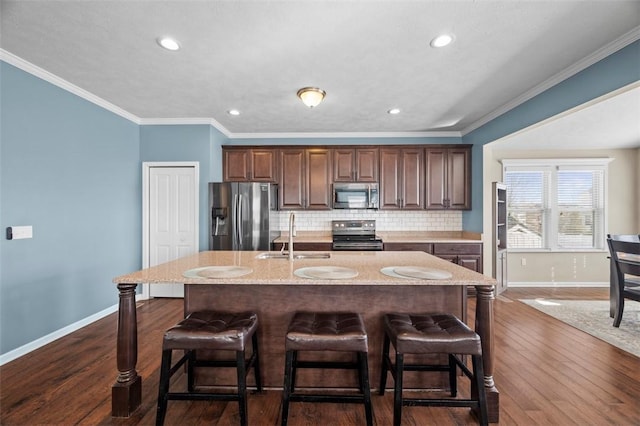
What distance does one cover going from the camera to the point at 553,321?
3430mm

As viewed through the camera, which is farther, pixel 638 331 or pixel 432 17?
pixel 638 331

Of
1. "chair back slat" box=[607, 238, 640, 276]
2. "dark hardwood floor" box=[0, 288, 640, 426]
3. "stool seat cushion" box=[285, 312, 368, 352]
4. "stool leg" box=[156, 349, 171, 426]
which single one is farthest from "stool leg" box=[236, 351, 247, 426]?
"chair back slat" box=[607, 238, 640, 276]

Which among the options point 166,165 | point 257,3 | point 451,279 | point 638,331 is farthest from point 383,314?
point 166,165

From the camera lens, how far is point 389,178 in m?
4.68

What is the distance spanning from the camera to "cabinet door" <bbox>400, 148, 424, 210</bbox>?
4.67 m

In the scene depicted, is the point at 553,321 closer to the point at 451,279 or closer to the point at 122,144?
the point at 451,279

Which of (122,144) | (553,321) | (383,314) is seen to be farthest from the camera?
(122,144)

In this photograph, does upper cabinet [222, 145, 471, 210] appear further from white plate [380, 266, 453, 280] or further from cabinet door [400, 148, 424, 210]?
white plate [380, 266, 453, 280]

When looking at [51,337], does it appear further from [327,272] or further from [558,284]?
[558,284]

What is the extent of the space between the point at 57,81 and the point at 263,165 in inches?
99.9

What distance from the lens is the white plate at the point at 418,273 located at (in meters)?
1.77

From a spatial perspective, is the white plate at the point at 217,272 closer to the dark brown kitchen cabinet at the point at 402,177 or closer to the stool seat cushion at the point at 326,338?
the stool seat cushion at the point at 326,338

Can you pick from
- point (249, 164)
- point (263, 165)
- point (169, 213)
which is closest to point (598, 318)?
point (263, 165)

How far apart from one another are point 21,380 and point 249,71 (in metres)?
3.15
